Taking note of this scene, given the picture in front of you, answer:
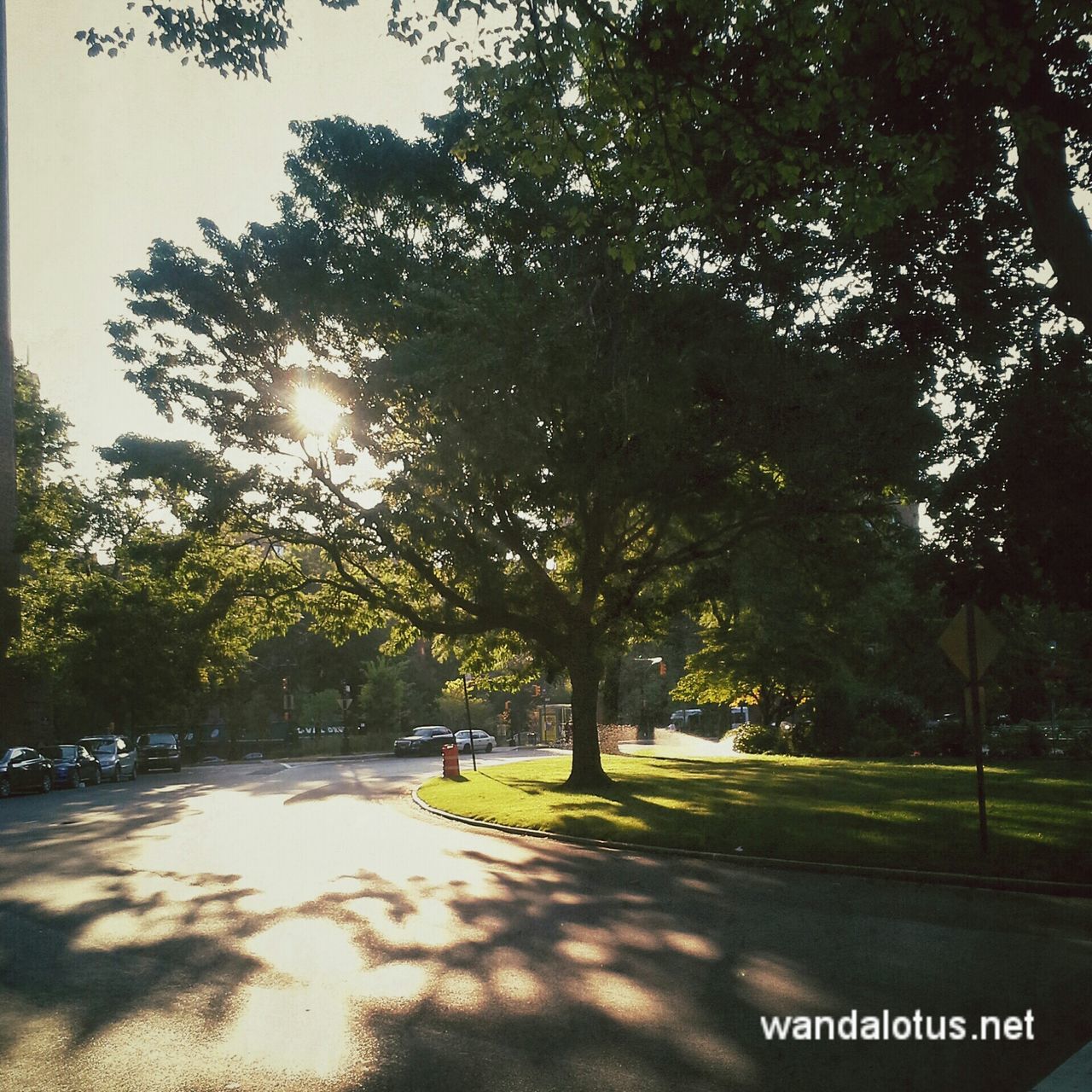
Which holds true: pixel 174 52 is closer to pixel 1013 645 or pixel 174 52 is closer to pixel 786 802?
pixel 786 802

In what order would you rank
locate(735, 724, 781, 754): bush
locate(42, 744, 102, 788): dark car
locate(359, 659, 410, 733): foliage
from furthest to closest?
locate(359, 659, 410, 733): foliage → locate(735, 724, 781, 754): bush → locate(42, 744, 102, 788): dark car

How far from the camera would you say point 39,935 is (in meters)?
9.29

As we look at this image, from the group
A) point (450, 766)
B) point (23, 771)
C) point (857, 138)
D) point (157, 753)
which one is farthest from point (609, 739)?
point (857, 138)

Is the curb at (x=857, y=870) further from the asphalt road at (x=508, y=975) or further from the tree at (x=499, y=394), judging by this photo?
the tree at (x=499, y=394)

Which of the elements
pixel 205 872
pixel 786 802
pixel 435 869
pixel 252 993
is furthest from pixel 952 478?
pixel 252 993

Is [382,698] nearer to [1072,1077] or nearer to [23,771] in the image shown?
[23,771]

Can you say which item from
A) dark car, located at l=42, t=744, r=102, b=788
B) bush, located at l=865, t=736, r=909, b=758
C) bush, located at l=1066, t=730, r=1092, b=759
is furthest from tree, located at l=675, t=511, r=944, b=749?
dark car, located at l=42, t=744, r=102, b=788

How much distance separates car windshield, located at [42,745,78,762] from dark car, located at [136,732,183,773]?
1347cm

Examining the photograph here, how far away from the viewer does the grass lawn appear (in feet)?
43.3

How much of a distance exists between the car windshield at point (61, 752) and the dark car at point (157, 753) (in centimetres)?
1347

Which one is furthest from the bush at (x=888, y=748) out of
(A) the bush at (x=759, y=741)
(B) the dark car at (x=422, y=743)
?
(B) the dark car at (x=422, y=743)

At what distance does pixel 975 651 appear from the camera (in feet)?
41.7

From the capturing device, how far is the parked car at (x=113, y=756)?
4069 centimetres

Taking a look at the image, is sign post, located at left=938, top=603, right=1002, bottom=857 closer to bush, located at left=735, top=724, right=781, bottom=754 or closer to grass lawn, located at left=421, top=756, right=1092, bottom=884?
grass lawn, located at left=421, top=756, right=1092, bottom=884
